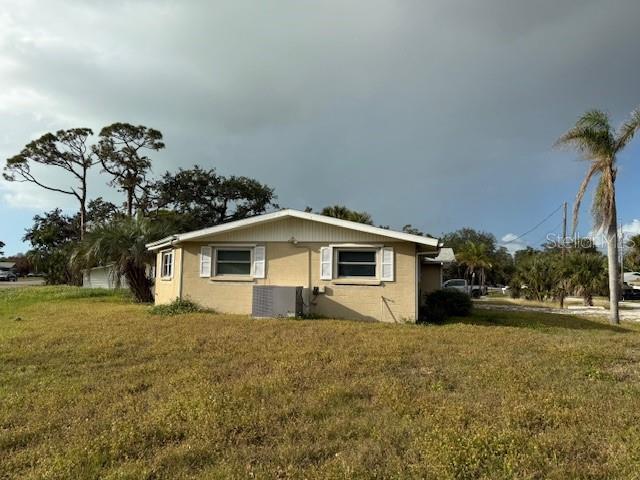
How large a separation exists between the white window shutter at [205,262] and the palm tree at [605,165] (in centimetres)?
1167

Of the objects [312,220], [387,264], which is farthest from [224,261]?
[387,264]

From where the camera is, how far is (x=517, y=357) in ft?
26.5

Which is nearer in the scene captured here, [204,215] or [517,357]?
[517,357]

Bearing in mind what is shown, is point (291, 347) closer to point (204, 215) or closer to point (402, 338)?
point (402, 338)

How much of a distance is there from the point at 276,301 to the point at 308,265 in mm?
1515

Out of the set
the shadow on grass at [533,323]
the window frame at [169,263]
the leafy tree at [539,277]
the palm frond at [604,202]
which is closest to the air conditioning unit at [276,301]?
the window frame at [169,263]

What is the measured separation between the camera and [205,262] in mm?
14883

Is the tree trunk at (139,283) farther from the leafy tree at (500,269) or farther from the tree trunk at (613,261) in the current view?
the leafy tree at (500,269)

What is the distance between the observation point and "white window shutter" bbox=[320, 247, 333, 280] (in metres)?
13.9

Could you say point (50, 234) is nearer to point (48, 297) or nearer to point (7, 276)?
point (7, 276)

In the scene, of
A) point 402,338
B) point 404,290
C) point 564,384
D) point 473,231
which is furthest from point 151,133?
point 473,231

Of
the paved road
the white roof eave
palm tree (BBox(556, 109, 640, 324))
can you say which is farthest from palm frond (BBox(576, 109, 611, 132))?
the paved road

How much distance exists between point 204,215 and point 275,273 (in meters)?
28.4

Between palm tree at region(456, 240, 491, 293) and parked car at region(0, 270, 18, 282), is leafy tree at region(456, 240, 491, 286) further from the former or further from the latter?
parked car at region(0, 270, 18, 282)
